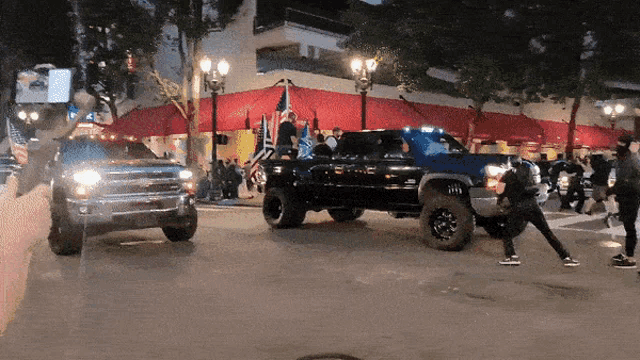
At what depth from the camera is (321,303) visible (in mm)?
6285

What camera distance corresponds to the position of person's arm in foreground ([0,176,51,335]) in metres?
1.97

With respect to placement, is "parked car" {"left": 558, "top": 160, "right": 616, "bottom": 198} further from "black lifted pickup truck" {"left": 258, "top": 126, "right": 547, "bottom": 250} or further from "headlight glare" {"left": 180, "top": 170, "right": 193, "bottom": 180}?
"headlight glare" {"left": 180, "top": 170, "right": 193, "bottom": 180}

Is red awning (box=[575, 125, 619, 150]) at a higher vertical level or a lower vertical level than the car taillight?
higher

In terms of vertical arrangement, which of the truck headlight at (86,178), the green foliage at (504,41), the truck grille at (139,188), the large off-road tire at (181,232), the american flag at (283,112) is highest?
the green foliage at (504,41)

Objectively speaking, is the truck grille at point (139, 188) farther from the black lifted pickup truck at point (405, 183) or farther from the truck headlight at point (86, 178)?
the black lifted pickup truck at point (405, 183)

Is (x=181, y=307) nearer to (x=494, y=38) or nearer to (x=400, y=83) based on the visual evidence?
(x=494, y=38)

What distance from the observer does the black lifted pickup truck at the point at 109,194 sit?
8.88 metres

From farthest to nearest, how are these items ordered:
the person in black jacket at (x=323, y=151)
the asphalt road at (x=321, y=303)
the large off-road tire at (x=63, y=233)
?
the person in black jacket at (x=323, y=151) < the large off-road tire at (x=63, y=233) < the asphalt road at (x=321, y=303)

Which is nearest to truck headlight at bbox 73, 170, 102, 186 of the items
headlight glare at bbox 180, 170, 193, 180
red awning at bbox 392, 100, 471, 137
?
headlight glare at bbox 180, 170, 193, 180

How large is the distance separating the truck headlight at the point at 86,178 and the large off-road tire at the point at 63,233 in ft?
1.07

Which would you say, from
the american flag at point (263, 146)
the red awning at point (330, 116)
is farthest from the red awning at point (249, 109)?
the american flag at point (263, 146)

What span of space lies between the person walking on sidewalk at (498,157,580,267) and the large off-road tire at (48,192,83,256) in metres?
6.09

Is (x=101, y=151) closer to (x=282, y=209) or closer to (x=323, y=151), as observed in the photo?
(x=282, y=209)

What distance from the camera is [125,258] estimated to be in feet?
29.3
